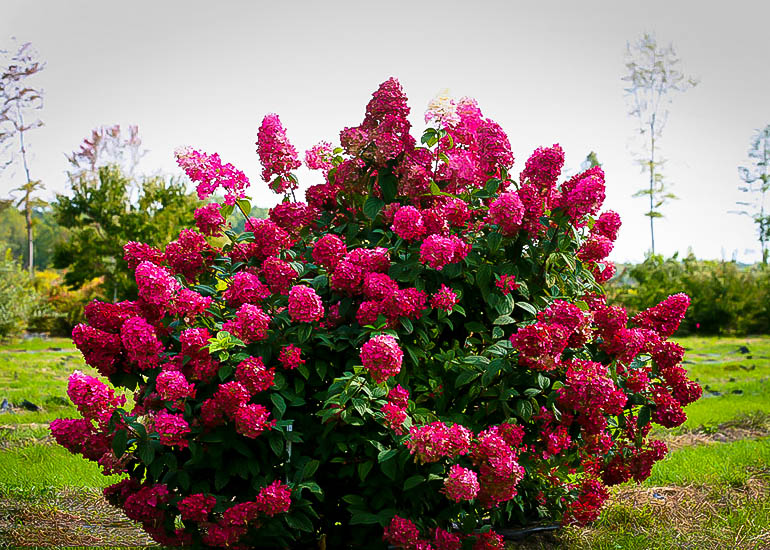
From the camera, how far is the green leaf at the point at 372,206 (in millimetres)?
2979

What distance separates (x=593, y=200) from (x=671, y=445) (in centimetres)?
352

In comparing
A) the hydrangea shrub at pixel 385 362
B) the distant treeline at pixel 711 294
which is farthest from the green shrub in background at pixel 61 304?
the hydrangea shrub at pixel 385 362

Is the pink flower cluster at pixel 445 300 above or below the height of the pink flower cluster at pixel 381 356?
above

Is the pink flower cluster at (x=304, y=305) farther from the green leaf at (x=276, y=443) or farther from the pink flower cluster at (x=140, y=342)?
the pink flower cluster at (x=140, y=342)

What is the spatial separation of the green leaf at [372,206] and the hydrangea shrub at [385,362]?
2cm

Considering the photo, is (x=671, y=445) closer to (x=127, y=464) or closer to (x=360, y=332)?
(x=360, y=332)

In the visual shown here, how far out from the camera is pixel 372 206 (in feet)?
9.83

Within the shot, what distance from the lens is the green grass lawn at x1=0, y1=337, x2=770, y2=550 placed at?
3.39 meters

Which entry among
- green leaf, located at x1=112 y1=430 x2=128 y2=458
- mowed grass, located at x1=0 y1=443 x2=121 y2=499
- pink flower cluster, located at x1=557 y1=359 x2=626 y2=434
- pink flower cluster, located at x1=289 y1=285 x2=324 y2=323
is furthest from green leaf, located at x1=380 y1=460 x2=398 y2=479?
mowed grass, located at x1=0 y1=443 x2=121 y2=499

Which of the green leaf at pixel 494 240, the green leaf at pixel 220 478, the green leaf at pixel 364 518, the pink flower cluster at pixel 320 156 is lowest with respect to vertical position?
the green leaf at pixel 364 518

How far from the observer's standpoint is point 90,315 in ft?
8.96

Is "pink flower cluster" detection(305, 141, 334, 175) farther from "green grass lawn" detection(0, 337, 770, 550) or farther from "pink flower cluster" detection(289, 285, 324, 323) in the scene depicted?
"green grass lawn" detection(0, 337, 770, 550)

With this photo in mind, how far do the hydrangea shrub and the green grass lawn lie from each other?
25.0 inches

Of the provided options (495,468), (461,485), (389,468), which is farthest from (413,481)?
(495,468)
